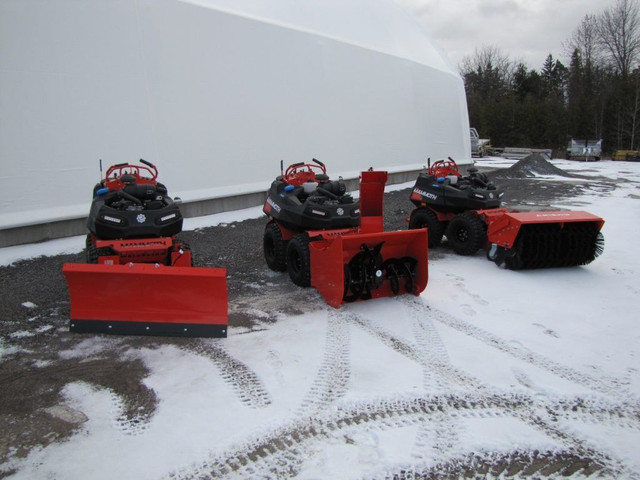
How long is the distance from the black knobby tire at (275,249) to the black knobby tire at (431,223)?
254cm

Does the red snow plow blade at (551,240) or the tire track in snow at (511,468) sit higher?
the red snow plow blade at (551,240)

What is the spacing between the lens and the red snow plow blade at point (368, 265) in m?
4.84

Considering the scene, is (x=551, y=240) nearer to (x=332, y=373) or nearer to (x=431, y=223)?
(x=431, y=223)

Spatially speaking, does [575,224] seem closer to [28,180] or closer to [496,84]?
[28,180]

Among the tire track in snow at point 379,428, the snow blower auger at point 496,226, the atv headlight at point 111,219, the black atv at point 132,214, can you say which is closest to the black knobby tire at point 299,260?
the black atv at point 132,214

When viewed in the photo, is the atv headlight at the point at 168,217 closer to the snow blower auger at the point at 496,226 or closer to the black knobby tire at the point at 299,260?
the black knobby tire at the point at 299,260

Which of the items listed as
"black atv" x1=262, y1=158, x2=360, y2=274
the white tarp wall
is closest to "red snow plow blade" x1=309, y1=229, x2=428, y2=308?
"black atv" x1=262, y1=158, x2=360, y2=274

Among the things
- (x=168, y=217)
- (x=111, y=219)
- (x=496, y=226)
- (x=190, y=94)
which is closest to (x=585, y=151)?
(x=190, y=94)

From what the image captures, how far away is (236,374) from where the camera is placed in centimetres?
355

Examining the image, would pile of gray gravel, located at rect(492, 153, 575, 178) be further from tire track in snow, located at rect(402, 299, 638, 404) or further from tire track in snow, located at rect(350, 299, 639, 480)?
tire track in snow, located at rect(350, 299, 639, 480)

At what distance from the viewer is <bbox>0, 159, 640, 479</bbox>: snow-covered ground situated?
104 inches

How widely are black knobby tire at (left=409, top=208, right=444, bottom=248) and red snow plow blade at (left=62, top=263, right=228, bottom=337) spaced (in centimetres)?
424

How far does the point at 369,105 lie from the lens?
1483cm

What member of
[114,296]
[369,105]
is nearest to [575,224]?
[114,296]
